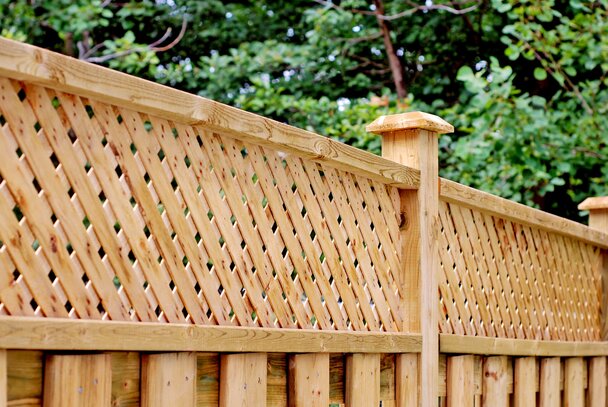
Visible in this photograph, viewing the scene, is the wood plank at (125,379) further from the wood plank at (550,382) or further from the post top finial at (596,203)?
the post top finial at (596,203)

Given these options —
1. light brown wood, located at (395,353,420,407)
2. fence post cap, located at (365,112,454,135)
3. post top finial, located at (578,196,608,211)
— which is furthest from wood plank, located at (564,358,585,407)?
fence post cap, located at (365,112,454,135)

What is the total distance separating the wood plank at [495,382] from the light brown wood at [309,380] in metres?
1.28

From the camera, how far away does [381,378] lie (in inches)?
136

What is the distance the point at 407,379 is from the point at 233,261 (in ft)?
3.76

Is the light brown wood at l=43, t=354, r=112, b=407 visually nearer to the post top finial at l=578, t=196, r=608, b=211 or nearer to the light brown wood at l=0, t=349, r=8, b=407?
the light brown wood at l=0, t=349, r=8, b=407

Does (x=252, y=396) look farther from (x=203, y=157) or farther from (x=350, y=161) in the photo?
(x=350, y=161)

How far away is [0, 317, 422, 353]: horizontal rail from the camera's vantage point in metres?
2.02

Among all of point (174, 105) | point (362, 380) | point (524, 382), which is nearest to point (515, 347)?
point (524, 382)

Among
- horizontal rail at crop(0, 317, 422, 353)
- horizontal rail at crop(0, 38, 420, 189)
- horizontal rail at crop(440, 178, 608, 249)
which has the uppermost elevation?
horizontal rail at crop(440, 178, 608, 249)

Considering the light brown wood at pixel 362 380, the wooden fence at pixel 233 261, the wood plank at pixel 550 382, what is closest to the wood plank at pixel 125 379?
the wooden fence at pixel 233 261

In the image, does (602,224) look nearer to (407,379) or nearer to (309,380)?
(407,379)

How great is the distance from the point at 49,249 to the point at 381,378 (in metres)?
1.68

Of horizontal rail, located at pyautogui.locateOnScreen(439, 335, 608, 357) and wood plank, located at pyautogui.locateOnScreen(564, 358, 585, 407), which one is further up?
→ horizontal rail, located at pyautogui.locateOnScreen(439, 335, 608, 357)

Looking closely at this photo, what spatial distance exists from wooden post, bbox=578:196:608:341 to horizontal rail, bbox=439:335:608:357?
0.25 metres
